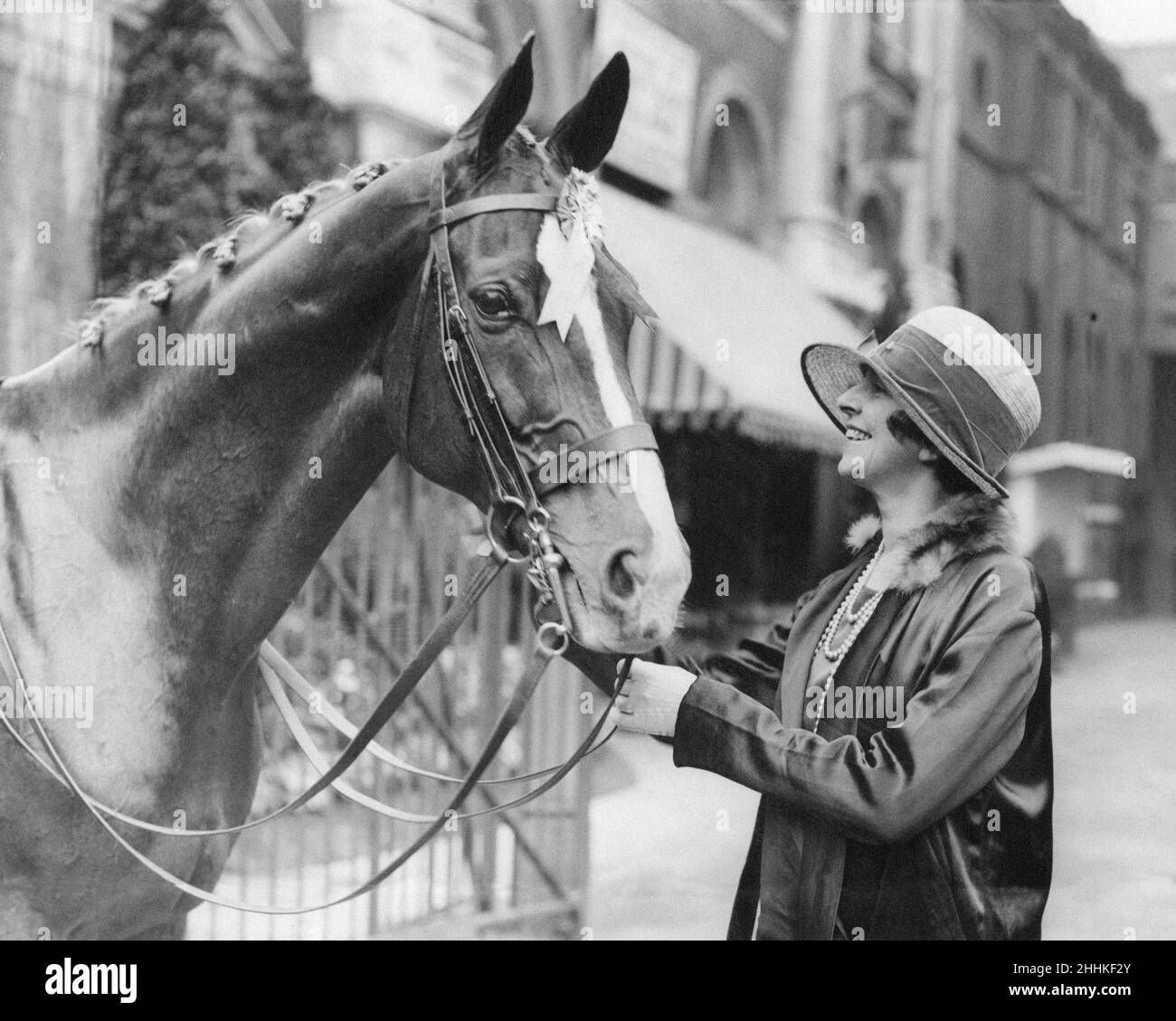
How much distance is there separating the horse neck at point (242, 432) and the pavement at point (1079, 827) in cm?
166

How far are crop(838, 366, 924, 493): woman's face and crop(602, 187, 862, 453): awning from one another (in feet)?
7.52

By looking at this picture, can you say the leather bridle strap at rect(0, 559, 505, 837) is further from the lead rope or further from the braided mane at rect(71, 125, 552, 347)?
the braided mane at rect(71, 125, 552, 347)

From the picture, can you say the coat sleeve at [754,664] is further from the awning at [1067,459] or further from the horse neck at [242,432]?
the awning at [1067,459]

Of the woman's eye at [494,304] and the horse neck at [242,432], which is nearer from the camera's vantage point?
the woman's eye at [494,304]

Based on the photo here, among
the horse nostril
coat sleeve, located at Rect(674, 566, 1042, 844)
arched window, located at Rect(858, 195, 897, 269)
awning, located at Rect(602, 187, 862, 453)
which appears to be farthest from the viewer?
arched window, located at Rect(858, 195, 897, 269)

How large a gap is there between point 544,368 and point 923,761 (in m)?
0.80

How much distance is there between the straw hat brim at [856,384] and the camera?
6.20 ft

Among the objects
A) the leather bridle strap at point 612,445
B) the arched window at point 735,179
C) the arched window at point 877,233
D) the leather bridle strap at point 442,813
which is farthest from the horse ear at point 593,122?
the arched window at point 735,179

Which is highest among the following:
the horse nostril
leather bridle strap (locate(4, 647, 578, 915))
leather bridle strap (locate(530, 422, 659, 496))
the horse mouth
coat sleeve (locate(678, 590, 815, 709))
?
leather bridle strap (locate(530, 422, 659, 496))

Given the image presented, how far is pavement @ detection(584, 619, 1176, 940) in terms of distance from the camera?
3135 millimetres

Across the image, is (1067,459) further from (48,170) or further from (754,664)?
(48,170)

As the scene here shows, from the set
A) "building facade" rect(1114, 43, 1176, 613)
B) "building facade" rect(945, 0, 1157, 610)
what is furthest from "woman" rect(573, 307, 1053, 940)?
"building facade" rect(1114, 43, 1176, 613)
